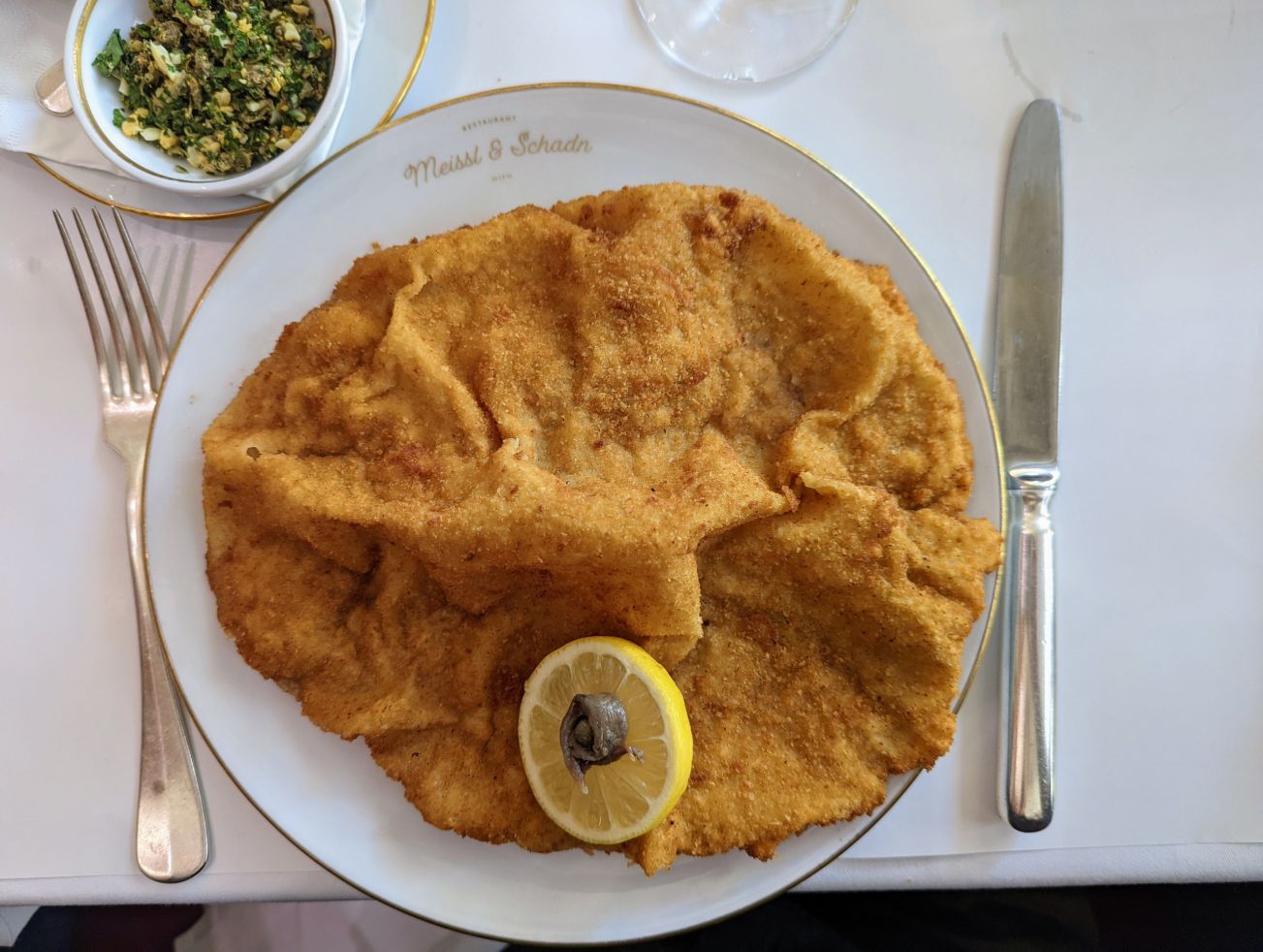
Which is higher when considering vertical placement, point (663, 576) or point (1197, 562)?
point (663, 576)

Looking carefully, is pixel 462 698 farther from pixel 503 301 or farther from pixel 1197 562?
pixel 1197 562

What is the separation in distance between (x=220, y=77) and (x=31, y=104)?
564mm

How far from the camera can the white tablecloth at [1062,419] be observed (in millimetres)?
2062

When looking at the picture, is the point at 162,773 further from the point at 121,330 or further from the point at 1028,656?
the point at 1028,656

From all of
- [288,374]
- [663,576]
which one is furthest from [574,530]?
[288,374]

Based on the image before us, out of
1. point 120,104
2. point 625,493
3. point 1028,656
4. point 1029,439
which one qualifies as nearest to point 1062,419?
point 1029,439

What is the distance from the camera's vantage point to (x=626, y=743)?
1669 mm

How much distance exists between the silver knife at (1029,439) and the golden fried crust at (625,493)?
29 cm

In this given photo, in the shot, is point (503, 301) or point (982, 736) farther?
point (982, 736)

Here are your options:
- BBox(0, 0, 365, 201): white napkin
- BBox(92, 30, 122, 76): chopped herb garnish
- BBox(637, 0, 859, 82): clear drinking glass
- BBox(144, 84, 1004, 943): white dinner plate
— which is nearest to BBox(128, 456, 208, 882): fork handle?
BBox(144, 84, 1004, 943): white dinner plate

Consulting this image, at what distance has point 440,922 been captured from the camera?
1.90 m

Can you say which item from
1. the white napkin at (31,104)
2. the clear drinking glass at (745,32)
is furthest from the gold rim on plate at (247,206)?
the clear drinking glass at (745,32)

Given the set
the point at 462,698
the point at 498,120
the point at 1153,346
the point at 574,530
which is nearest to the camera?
the point at 574,530

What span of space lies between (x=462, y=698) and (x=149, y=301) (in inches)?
53.4
